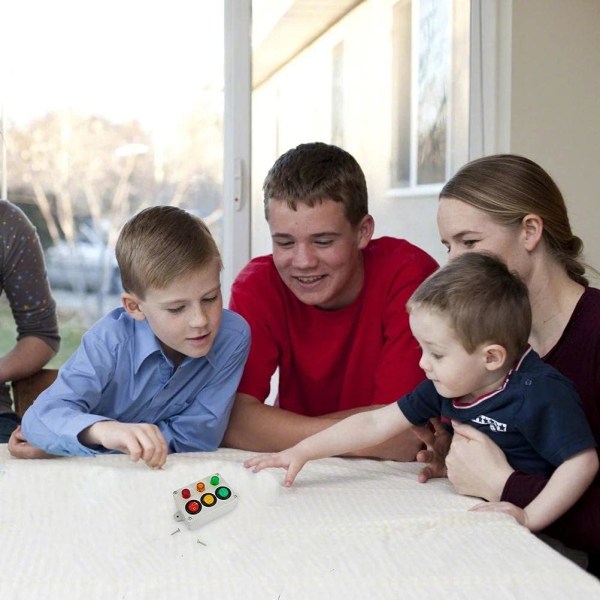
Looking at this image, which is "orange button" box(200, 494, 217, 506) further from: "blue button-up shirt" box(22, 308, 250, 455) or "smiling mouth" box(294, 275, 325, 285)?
"smiling mouth" box(294, 275, 325, 285)

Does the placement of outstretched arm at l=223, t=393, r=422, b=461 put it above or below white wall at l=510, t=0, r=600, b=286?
below

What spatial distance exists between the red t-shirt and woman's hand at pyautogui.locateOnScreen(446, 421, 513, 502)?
1.71 feet

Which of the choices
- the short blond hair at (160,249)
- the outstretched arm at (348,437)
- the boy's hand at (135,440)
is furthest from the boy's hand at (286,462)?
the short blond hair at (160,249)

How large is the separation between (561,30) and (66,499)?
8.44 feet

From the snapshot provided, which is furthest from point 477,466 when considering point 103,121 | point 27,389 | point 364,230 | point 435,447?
point 103,121

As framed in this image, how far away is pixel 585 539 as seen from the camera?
1505mm

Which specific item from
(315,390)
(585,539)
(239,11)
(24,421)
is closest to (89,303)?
(239,11)

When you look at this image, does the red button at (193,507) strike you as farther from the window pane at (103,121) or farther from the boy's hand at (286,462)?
the window pane at (103,121)

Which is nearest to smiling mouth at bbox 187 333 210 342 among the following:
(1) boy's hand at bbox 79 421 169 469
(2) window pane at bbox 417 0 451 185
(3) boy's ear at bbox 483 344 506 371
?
(1) boy's hand at bbox 79 421 169 469

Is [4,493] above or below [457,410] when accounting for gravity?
below

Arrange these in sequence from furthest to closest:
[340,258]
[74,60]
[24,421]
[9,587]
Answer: [74,60] → [340,258] → [24,421] → [9,587]

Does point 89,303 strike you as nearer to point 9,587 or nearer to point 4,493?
point 4,493

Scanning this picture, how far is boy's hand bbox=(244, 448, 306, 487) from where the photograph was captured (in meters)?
1.57

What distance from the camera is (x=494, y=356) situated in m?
1.52
